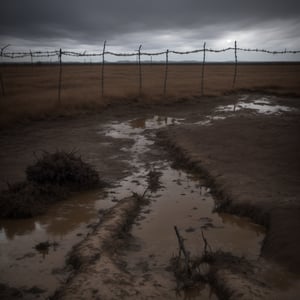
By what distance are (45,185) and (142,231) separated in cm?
247

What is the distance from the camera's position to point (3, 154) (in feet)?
30.6

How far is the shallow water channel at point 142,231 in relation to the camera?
4141 mm

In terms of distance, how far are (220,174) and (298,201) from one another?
2020mm

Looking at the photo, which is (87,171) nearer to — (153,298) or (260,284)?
(153,298)

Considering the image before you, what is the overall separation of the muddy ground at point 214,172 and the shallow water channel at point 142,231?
202 mm

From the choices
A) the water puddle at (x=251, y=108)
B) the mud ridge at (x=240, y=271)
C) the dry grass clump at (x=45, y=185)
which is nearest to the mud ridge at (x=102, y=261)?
the mud ridge at (x=240, y=271)

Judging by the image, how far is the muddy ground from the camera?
12.0 feet

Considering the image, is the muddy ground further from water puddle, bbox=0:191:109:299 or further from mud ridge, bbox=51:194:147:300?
water puddle, bbox=0:191:109:299

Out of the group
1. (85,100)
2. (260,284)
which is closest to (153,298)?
(260,284)

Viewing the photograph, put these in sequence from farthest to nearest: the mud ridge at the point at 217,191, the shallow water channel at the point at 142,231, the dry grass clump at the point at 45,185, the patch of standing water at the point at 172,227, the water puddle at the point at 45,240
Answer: the dry grass clump at the point at 45,185 < the mud ridge at the point at 217,191 < the patch of standing water at the point at 172,227 < the shallow water channel at the point at 142,231 < the water puddle at the point at 45,240

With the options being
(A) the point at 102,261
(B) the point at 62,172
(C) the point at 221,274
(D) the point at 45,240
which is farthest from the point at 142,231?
(B) the point at 62,172

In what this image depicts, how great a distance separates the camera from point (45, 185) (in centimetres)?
648

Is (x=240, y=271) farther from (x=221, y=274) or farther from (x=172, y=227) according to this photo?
(x=172, y=227)

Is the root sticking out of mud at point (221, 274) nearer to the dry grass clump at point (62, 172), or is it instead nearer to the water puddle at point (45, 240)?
the water puddle at point (45, 240)
